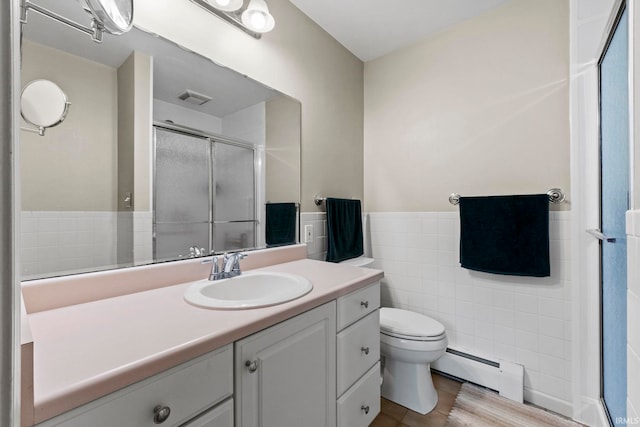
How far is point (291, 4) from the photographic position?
1648 millimetres

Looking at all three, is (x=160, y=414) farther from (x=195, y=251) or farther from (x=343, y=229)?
(x=343, y=229)

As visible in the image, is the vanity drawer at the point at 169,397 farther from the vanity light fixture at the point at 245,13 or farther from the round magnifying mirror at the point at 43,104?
the vanity light fixture at the point at 245,13

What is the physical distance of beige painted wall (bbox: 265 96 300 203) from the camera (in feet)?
5.08

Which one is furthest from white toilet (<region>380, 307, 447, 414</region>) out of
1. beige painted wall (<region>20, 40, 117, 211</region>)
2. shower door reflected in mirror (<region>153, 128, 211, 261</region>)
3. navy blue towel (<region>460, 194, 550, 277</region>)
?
beige painted wall (<region>20, 40, 117, 211</region>)

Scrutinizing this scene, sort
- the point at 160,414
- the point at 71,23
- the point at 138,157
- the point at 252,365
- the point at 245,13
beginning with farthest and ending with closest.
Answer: the point at 245,13, the point at 138,157, the point at 71,23, the point at 252,365, the point at 160,414

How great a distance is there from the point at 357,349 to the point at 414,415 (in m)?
0.67

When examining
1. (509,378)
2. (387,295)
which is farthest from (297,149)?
(509,378)

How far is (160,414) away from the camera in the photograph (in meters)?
0.58

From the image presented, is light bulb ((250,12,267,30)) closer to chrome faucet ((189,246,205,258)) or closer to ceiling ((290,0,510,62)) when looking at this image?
ceiling ((290,0,510,62))

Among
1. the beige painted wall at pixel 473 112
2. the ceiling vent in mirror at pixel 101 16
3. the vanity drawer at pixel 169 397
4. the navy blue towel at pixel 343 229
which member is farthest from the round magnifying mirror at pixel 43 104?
the beige painted wall at pixel 473 112

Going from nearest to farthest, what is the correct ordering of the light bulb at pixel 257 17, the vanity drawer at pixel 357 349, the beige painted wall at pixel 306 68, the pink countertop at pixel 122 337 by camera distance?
the pink countertop at pixel 122 337 → the vanity drawer at pixel 357 349 → the beige painted wall at pixel 306 68 → the light bulb at pixel 257 17

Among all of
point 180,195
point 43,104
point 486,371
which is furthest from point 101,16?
point 486,371

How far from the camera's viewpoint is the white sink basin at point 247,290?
33.4 inches

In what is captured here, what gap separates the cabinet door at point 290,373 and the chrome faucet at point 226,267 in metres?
0.43
